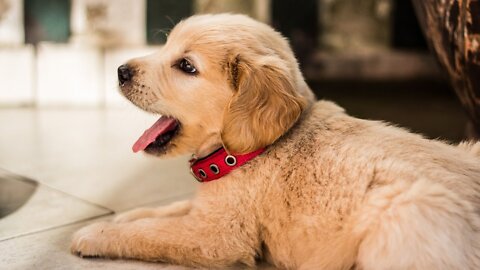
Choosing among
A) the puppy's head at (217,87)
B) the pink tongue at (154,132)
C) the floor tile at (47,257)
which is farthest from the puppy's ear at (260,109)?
the floor tile at (47,257)

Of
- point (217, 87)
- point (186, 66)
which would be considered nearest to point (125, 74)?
point (186, 66)

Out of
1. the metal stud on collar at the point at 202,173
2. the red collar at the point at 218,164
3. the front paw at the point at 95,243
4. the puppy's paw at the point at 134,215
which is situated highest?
the red collar at the point at 218,164

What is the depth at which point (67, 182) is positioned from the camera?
2863mm

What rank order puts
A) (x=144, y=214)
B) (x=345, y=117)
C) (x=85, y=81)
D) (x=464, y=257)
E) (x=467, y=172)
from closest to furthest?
(x=464, y=257), (x=467, y=172), (x=345, y=117), (x=144, y=214), (x=85, y=81)

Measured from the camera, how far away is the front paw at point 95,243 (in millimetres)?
1877

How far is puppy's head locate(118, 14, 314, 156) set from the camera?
1.81 metres

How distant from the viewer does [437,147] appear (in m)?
1.86

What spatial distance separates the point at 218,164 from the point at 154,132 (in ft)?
0.99

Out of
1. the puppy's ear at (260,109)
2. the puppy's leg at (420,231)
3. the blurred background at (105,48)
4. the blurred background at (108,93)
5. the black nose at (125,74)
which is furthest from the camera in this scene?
the blurred background at (105,48)

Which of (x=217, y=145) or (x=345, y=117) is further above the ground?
(x=345, y=117)

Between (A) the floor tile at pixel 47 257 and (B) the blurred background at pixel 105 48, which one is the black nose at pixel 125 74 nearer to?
(A) the floor tile at pixel 47 257

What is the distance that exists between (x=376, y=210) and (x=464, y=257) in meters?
0.25

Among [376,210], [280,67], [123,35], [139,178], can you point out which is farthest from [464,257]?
[123,35]

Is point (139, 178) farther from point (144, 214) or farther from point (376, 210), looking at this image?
point (376, 210)
